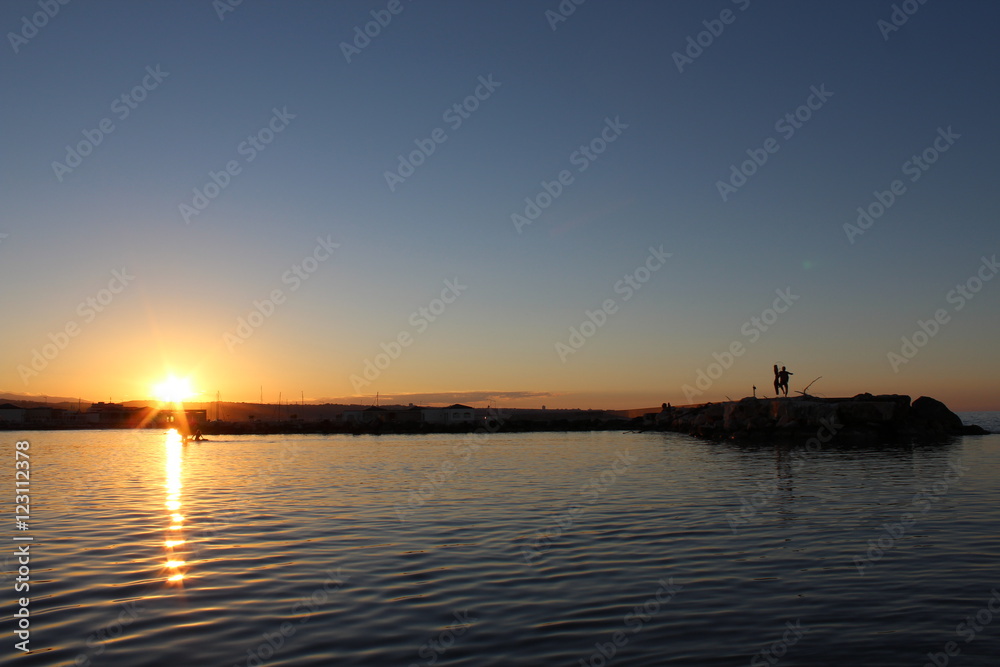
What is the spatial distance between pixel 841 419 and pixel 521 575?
214 ft

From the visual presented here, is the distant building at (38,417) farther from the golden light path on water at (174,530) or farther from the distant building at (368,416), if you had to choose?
the golden light path on water at (174,530)

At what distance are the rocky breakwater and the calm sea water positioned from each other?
135 ft

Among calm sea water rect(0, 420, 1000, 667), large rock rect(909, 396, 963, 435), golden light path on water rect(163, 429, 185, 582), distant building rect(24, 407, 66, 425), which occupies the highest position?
distant building rect(24, 407, 66, 425)

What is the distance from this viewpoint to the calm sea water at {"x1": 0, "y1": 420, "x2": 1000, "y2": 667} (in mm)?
10711

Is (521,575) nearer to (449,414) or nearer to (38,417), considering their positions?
(449,414)

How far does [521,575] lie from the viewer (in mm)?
15367

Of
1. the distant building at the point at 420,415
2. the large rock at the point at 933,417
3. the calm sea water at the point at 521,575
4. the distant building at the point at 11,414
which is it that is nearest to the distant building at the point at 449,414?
the distant building at the point at 420,415

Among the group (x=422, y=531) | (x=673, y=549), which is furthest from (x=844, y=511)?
(x=422, y=531)

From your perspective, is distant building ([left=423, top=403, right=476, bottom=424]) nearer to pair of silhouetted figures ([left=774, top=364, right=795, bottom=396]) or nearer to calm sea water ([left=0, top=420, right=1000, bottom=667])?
pair of silhouetted figures ([left=774, top=364, right=795, bottom=396])

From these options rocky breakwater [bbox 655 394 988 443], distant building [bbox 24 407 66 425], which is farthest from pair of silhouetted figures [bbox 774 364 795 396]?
distant building [bbox 24 407 66 425]

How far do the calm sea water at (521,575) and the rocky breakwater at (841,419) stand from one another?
41.1m

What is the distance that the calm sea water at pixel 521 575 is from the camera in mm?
10711

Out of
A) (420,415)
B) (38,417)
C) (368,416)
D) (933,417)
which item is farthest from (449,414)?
(933,417)

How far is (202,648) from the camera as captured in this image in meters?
10.7
